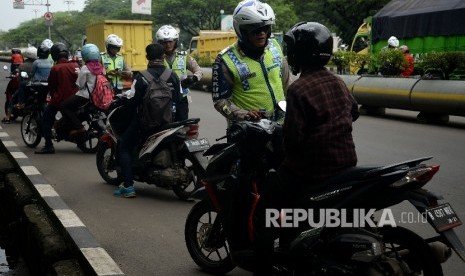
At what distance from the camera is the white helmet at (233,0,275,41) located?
519 centimetres

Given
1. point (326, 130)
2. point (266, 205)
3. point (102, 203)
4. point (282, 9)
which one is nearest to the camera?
point (326, 130)

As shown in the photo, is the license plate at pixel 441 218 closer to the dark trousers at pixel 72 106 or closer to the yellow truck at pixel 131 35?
the dark trousers at pixel 72 106

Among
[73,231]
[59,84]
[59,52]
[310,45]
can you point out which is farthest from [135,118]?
[310,45]

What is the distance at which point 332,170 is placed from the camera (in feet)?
12.1

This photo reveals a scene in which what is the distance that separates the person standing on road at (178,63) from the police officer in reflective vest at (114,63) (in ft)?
5.81

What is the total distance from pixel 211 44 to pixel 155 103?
23945mm

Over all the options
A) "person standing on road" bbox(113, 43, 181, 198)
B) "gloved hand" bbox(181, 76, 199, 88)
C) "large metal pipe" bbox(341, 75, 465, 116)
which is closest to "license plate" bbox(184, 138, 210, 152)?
"person standing on road" bbox(113, 43, 181, 198)

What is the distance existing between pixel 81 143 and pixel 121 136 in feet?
11.4

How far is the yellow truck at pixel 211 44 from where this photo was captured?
29.5 meters

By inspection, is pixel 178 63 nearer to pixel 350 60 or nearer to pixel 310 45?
pixel 310 45

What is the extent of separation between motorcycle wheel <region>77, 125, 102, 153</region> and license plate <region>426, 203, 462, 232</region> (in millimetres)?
7603

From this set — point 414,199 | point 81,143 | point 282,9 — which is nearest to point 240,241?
point 414,199

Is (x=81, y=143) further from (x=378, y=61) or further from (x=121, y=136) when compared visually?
(x=378, y=61)

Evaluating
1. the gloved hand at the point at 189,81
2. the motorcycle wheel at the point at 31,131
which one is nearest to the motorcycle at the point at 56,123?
the motorcycle wheel at the point at 31,131
